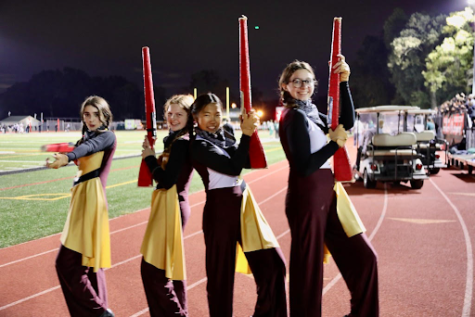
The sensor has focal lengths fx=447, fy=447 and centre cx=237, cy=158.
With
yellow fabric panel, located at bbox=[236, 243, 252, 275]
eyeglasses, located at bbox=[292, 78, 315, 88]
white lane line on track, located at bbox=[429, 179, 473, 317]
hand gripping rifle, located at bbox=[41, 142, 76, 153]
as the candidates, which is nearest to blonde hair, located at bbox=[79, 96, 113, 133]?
hand gripping rifle, located at bbox=[41, 142, 76, 153]

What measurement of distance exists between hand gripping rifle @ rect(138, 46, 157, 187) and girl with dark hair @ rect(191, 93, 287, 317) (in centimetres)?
33

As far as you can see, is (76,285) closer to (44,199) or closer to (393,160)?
(44,199)

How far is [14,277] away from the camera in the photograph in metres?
4.93

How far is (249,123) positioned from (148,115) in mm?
799

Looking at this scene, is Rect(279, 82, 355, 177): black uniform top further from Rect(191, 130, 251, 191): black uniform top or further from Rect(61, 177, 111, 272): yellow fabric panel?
Rect(61, 177, 111, 272): yellow fabric panel

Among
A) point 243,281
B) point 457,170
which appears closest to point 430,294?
point 243,281

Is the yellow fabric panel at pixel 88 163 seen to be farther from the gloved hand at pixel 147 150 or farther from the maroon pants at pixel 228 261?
the maroon pants at pixel 228 261

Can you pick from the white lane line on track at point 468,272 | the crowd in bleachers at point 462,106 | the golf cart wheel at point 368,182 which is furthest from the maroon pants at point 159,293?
the crowd in bleachers at point 462,106

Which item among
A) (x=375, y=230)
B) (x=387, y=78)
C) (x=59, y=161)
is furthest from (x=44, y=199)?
(x=387, y=78)

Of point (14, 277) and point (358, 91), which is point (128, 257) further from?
point (358, 91)

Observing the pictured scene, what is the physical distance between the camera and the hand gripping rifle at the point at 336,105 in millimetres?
2699

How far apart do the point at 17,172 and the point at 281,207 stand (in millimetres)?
10596

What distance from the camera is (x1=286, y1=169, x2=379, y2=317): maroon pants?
2.72m

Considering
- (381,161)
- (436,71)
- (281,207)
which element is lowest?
(281,207)
